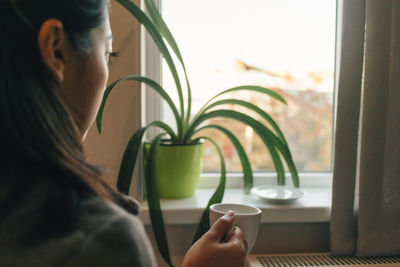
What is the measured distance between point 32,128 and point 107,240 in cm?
17

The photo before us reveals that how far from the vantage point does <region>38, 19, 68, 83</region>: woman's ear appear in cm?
45

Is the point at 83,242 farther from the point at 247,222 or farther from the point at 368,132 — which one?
the point at 368,132

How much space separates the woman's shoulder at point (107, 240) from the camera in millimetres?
414

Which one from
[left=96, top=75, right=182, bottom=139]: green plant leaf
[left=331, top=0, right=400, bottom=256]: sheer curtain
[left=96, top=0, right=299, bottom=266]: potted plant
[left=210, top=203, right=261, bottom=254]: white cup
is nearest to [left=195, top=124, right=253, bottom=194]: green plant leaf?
[left=96, top=0, right=299, bottom=266]: potted plant

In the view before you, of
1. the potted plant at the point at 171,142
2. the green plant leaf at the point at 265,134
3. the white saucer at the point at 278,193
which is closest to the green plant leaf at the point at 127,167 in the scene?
the potted plant at the point at 171,142

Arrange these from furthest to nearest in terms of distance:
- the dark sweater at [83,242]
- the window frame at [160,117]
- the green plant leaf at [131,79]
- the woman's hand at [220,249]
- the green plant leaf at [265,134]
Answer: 1. the window frame at [160,117]
2. the green plant leaf at [265,134]
3. the green plant leaf at [131,79]
4. the woman's hand at [220,249]
5. the dark sweater at [83,242]

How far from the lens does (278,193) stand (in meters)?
1.22

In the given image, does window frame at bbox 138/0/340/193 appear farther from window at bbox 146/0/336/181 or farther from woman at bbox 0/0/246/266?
woman at bbox 0/0/246/266

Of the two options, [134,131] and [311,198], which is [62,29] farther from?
[311,198]

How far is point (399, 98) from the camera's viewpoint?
1.06 meters

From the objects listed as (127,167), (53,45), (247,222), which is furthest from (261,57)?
(53,45)

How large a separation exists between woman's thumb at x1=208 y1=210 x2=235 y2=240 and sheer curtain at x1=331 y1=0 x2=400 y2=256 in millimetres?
544

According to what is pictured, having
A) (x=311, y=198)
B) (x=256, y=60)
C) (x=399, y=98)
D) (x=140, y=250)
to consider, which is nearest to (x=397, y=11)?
(x=399, y=98)

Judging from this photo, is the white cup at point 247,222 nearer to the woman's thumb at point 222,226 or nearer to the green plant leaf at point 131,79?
the woman's thumb at point 222,226
